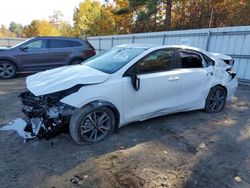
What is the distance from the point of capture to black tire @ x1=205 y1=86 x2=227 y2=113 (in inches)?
208

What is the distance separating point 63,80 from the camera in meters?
3.77

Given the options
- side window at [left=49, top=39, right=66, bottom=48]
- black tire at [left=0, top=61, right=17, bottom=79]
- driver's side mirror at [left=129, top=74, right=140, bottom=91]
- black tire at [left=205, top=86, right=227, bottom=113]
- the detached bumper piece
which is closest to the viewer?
the detached bumper piece

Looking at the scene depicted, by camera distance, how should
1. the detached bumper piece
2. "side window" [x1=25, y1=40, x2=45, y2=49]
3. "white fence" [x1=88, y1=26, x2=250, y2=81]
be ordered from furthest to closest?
"side window" [x1=25, y1=40, x2=45, y2=49], "white fence" [x1=88, y1=26, x2=250, y2=81], the detached bumper piece

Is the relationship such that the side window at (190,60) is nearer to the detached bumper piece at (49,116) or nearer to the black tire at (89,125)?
the black tire at (89,125)

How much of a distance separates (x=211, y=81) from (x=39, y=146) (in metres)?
3.77

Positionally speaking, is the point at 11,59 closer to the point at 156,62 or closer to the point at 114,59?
the point at 114,59

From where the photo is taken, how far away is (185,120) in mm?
4996

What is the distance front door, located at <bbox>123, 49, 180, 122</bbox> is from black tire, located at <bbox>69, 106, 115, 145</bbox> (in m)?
0.35

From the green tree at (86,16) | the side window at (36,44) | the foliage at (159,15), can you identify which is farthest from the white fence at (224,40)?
the green tree at (86,16)

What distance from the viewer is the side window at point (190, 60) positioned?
4809 mm

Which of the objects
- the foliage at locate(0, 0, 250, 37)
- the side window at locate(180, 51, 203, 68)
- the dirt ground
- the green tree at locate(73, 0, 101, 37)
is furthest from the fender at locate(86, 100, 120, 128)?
the green tree at locate(73, 0, 101, 37)

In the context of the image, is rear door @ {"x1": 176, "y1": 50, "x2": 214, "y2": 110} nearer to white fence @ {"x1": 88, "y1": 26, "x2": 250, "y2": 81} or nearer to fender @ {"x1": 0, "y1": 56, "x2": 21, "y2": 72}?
white fence @ {"x1": 88, "y1": 26, "x2": 250, "y2": 81}

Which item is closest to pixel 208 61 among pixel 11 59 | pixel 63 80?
pixel 63 80

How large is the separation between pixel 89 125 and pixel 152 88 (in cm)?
134
